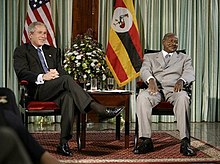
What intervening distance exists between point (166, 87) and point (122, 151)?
2.85 feet

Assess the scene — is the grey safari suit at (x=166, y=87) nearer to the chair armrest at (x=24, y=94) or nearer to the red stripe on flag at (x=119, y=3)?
the chair armrest at (x=24, y=94)

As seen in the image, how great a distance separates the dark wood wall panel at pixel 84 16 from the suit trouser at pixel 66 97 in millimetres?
2742

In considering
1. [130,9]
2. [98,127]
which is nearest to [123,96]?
[98,127]

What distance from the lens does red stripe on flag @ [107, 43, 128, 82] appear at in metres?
6.82

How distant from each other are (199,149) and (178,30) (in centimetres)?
309

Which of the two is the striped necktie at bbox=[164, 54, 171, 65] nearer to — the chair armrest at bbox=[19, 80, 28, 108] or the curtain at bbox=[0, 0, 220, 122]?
the chair armrest at bbox=[19, 80, 28, 108]

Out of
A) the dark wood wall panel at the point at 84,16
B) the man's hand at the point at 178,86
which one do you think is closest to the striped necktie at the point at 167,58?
the man's hand at the point at 178,86

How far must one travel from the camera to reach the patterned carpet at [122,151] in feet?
13.1

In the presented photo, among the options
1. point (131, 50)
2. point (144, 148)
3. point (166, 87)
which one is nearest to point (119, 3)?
point (131, 50)

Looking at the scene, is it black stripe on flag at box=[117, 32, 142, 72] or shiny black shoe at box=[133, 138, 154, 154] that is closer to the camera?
shiny black shoe at box=[133, 138, 154, 154]

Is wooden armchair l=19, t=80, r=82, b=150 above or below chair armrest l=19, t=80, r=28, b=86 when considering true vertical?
below

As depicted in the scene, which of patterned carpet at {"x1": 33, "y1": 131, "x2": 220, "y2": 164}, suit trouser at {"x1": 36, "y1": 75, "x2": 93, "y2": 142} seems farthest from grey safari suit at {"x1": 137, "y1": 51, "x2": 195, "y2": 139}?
suit trouser at {"x1": 36, "y1": 75, "x2": 93, "y2": 142}

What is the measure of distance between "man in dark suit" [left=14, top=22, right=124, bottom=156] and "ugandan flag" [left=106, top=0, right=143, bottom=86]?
208cm

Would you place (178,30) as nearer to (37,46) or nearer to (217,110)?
(217,110)
